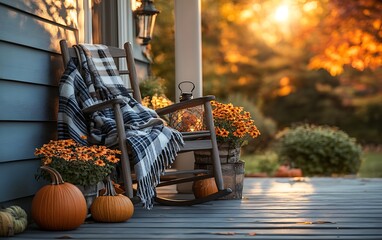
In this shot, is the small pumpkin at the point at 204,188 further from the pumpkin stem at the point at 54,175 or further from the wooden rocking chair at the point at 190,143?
the pumpkin stem at the point at 54,175

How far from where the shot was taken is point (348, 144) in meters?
6.79

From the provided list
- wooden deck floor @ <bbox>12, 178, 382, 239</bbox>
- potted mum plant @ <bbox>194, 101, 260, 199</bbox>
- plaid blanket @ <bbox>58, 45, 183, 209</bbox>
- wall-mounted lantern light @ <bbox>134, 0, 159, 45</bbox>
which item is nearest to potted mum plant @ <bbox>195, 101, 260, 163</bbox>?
potted mum plant @ <bbox>194, 101, 260, 199</bbox>

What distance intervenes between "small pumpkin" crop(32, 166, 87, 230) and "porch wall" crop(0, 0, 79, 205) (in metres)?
0.20

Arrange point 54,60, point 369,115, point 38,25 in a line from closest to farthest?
point 38,25 → point 54,60 → point 369,115

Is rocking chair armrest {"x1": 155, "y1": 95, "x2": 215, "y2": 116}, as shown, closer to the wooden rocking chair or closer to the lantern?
the wooden rocking chair

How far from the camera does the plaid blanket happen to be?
12.1 ft

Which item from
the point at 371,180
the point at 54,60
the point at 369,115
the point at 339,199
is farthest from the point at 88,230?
the point at 369,115

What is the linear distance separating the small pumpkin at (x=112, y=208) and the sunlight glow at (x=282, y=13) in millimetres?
8504

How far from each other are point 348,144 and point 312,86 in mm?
5025

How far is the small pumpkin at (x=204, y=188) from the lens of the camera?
4441mm

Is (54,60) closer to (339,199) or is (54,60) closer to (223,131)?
(223,131)

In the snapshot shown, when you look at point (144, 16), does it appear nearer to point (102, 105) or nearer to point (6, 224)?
point (102, 105)

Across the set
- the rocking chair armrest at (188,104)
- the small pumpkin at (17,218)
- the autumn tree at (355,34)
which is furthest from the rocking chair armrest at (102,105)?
the autumn tree at (355,34)

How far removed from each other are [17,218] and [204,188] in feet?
4.98
